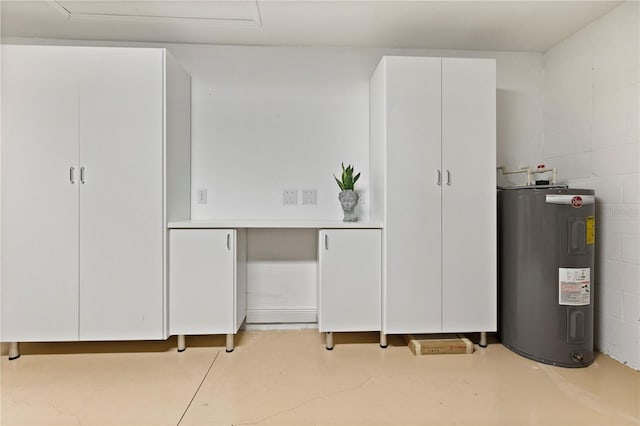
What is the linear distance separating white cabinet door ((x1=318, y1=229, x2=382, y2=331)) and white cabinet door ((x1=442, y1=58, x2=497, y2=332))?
446mm

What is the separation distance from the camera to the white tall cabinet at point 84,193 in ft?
6.42

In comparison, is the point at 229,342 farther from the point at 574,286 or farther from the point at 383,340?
the point at 574,286

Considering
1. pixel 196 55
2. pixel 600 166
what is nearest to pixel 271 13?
pixel 196 55

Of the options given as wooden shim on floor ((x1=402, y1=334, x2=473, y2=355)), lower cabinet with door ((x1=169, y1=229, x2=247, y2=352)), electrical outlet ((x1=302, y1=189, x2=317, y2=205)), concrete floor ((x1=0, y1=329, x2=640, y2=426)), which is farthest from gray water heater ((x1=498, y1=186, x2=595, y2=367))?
lower cabinet with door ((x1=169, y1=229, x2=247, y2=352))

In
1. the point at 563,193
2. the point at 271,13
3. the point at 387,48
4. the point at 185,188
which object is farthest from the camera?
the point at 387,48

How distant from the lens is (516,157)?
8.57 ft

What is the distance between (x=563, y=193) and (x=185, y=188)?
237 centimetres

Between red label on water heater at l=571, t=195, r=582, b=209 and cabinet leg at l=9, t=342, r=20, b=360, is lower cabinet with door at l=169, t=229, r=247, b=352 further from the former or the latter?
red label on water heater at l=571, t=195, r=582, b=209

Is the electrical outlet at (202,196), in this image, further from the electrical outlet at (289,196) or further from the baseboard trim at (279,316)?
the baseboard trim at (279,316)

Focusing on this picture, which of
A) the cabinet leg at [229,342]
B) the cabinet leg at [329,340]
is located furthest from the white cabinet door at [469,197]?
the cabinet leg at [229,342]

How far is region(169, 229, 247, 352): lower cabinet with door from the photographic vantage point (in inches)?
81.1

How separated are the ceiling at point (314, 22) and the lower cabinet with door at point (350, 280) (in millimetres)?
1358

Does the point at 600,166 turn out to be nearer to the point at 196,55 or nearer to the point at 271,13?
the point at 271,13

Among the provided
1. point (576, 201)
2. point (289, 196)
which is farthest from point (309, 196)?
point (576, 201)
